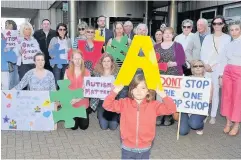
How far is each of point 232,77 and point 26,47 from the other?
387 centimetres

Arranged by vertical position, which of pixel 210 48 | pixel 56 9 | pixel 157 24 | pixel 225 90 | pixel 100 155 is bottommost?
pixel 100 155

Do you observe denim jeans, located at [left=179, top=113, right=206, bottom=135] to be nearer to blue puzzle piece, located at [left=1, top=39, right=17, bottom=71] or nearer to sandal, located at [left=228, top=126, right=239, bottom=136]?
sandal, located at [left=228, top=126, right=239, bottom=136]

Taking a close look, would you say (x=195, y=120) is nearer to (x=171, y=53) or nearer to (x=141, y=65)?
(x=171, y=53)

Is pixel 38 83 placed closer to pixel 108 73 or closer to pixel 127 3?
pixel 108 73

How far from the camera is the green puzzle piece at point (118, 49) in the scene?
18.5ft

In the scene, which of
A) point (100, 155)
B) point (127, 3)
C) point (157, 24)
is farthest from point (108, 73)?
point (157, 24)

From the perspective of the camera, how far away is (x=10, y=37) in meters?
6.09

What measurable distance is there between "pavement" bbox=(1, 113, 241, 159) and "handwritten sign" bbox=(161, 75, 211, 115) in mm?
540

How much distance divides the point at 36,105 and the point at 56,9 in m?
17.2

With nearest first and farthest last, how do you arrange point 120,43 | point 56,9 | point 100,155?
point 100,155 < point 120,43 < point 56,9

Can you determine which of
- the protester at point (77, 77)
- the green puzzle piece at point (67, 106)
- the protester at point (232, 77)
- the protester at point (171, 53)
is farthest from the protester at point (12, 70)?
the protester at point (232, 77)

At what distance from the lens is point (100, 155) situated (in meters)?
3.86

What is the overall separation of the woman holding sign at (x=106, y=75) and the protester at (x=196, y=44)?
140 centimetres

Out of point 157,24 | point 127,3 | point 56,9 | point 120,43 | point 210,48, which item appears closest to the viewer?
point 210,48
